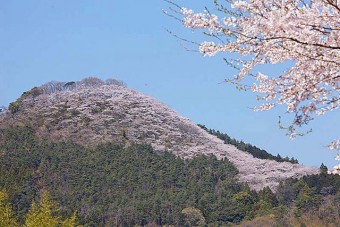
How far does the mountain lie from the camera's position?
6050 cm

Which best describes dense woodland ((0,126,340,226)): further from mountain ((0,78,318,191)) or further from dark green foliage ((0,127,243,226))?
mountain ((0,78,318,191))

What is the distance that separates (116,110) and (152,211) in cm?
2864

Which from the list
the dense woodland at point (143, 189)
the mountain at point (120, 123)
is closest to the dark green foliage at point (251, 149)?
the mountain at point (120, 123)

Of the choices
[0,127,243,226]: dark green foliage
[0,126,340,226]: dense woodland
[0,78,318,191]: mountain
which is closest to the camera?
[0,126,340,226]: dense woodland

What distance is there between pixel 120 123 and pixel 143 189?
64.7 feet

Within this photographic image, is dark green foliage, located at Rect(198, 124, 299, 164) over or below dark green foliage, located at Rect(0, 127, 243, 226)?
over

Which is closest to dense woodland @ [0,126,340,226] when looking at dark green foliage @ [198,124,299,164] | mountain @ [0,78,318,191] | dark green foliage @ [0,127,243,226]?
dark green foliage @ [0,127,243,226]

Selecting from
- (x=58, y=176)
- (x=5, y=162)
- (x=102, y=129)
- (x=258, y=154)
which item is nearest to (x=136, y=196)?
(x=58, y=176)

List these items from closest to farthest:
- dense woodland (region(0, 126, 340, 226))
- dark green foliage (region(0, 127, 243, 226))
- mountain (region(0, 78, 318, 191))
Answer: dense woodland (region(0, 126, 340, 226)) → dark green foliage (region(0, 127, 243, 226)) → mountain (region(0, 78, 318, 191))

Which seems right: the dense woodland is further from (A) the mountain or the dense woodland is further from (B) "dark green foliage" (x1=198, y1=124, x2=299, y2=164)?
(B) "dark green foliage" (x1=198, y1=124, x2=299, y2=164)

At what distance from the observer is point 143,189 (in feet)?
169

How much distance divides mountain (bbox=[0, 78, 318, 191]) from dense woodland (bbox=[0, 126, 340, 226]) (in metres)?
3.23

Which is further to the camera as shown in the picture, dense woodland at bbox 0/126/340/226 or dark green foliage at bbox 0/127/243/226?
dark green foliage at bbox 0/127/243/226

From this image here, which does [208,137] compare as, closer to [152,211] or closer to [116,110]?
A: [116,110]
